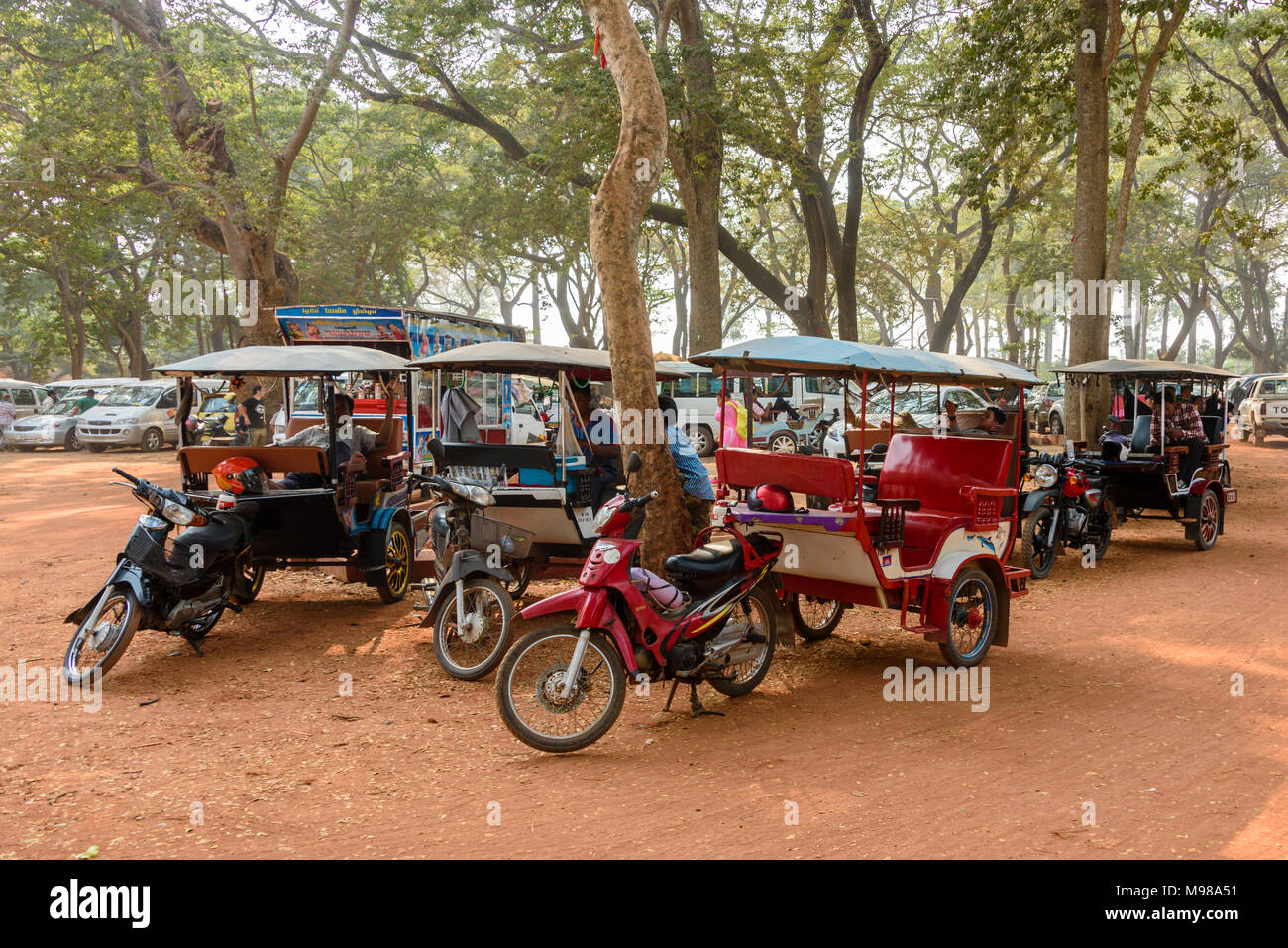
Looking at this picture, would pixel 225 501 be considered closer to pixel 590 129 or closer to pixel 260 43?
pixel 590 129

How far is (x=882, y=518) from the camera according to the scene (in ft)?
20.8

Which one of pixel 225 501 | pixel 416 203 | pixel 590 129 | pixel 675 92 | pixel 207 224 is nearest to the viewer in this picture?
pixel 225 501

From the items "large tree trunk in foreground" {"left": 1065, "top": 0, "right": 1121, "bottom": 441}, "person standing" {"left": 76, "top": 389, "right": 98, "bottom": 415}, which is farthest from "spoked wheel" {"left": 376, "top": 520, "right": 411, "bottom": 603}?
"person standing" {"left": 76, "top": 389, "right": 98, "bottom": 415}

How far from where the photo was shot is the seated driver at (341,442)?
7777 mm

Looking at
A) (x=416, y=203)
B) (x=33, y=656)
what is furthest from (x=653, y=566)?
(x=416, y=203)

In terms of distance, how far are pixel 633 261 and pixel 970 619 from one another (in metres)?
3.58

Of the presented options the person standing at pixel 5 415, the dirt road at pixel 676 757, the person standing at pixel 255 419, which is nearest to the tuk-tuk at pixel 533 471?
the dirt road at pixel 676 757

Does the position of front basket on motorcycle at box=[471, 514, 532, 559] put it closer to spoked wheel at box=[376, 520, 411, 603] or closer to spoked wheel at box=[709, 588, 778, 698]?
spoked wheel at box=[376, 520, 411, 603]

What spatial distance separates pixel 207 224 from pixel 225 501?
15.1 m

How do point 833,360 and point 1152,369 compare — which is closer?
point 833,360

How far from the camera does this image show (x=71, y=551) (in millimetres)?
10992

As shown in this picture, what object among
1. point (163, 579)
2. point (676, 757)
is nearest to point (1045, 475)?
point (676, 757)

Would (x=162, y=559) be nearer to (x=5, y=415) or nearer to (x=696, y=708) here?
(x=696, y=708)

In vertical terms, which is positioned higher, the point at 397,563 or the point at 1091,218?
the point at 1091,218
